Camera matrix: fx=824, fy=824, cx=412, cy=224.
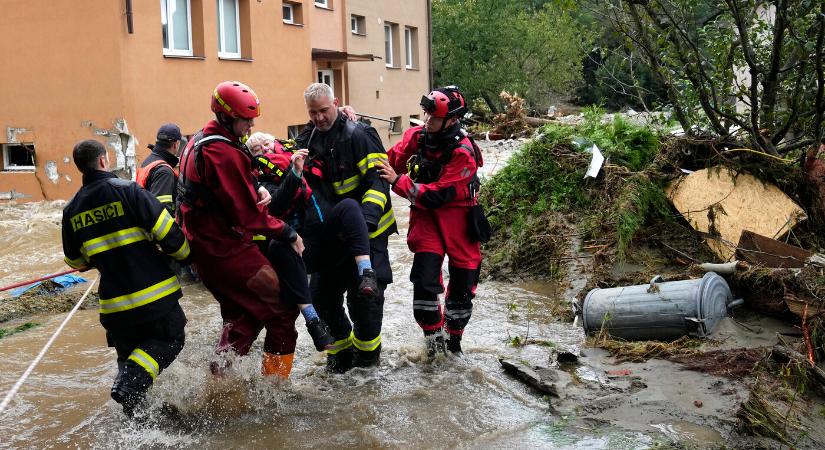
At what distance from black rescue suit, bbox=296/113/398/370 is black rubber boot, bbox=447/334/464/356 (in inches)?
25.6

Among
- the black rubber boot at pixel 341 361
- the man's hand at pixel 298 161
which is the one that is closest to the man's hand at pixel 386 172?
the man's hand at pixel 298 161

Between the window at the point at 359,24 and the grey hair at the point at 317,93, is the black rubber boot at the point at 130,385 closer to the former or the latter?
the grey hair at the point at 317,93

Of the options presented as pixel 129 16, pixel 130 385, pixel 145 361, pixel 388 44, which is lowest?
pixel 130 385

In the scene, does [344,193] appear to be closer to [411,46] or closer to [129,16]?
[129,16]

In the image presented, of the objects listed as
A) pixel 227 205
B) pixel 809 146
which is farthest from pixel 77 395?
pixel 809 146

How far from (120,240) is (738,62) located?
6.49 meters

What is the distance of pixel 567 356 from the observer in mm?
5797

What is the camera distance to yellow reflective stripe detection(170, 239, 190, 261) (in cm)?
484

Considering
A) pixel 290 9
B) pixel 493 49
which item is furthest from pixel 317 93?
pixel 493 49

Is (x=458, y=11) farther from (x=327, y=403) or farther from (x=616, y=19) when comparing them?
(x=327, y=403)

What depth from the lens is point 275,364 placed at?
213 inches

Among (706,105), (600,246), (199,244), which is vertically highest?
(706,105)

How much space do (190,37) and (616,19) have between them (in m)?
10.1

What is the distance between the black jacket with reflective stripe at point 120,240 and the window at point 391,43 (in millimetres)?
24122
